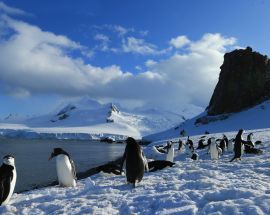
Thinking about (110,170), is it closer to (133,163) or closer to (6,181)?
(133,163)

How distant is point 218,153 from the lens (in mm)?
23547

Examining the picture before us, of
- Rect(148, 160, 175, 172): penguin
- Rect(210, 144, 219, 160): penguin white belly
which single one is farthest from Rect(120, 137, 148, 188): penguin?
Rect(210, 144, 219, 160): penguin white belly

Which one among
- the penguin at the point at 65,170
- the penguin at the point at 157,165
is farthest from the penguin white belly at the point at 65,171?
the penguin at the point at 157,165

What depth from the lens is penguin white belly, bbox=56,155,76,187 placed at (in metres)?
13.9

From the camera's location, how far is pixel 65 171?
1387 centimetres

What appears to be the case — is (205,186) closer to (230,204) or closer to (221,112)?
(230,204)

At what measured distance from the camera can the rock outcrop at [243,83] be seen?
85.4 metres

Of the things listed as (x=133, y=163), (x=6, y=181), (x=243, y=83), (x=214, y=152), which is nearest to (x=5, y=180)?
(x=6, y=181)

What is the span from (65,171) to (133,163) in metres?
2.39

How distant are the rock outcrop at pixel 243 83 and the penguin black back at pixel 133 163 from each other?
73942 millimetres

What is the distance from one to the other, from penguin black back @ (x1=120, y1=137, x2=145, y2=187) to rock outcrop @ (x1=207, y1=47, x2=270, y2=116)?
73.9 m

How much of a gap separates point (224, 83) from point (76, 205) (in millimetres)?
85309

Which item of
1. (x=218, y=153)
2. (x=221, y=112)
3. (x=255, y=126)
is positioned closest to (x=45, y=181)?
(x=218, y=153)

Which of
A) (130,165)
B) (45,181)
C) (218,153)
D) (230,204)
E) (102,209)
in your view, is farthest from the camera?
(45,181)
